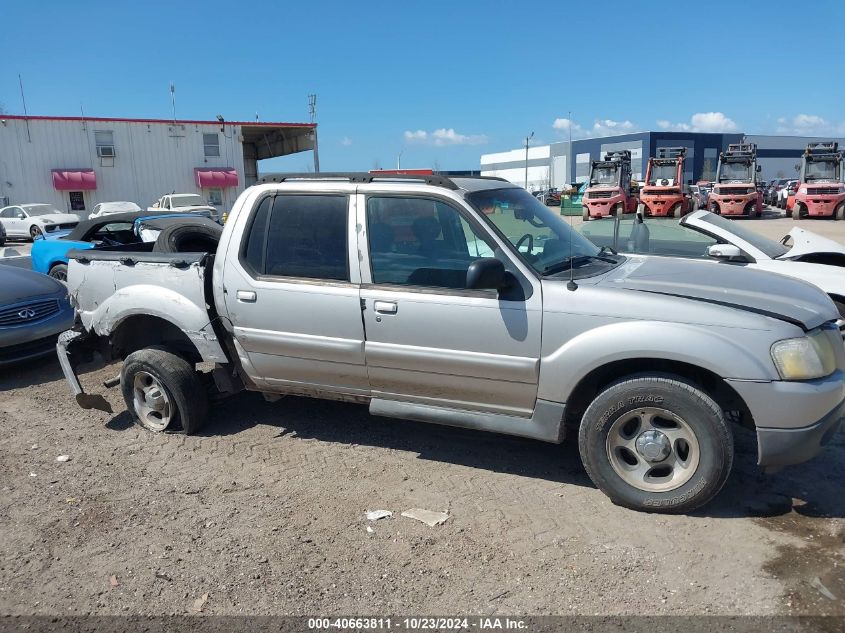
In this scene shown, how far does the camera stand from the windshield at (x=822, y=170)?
29500mm

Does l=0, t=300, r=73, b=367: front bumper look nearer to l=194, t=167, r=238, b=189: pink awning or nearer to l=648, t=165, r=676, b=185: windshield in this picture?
l=648, t=165, r=676, b=185: windshield

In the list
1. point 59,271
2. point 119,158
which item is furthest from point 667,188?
point 119,158

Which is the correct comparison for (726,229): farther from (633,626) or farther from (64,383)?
(64,383)

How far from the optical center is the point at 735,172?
30.9 m

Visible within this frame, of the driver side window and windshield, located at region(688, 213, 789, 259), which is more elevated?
the driver side window

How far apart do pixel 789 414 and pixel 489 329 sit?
1.63 m

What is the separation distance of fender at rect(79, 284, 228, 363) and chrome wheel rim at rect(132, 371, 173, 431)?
18.5 inches

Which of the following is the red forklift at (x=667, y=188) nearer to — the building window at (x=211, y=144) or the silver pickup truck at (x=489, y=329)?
the building window at (x=211, y=144)

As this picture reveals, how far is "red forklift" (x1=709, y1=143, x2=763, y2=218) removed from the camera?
97.8 ft

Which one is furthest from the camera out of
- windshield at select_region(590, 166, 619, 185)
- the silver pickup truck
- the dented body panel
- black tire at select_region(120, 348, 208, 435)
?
windshield at select_region(590, 166, 619, 185)

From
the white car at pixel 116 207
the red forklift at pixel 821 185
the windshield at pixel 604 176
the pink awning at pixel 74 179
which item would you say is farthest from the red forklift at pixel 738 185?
the pink awning at pixel 74 179

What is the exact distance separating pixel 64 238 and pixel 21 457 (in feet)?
20.3

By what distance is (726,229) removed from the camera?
7062mm

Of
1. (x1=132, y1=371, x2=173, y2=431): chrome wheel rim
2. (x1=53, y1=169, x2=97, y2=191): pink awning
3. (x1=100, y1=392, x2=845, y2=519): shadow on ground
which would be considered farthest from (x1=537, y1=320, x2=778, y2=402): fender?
(x1=53, y1=169, x2=97, y2=191): pink awning
